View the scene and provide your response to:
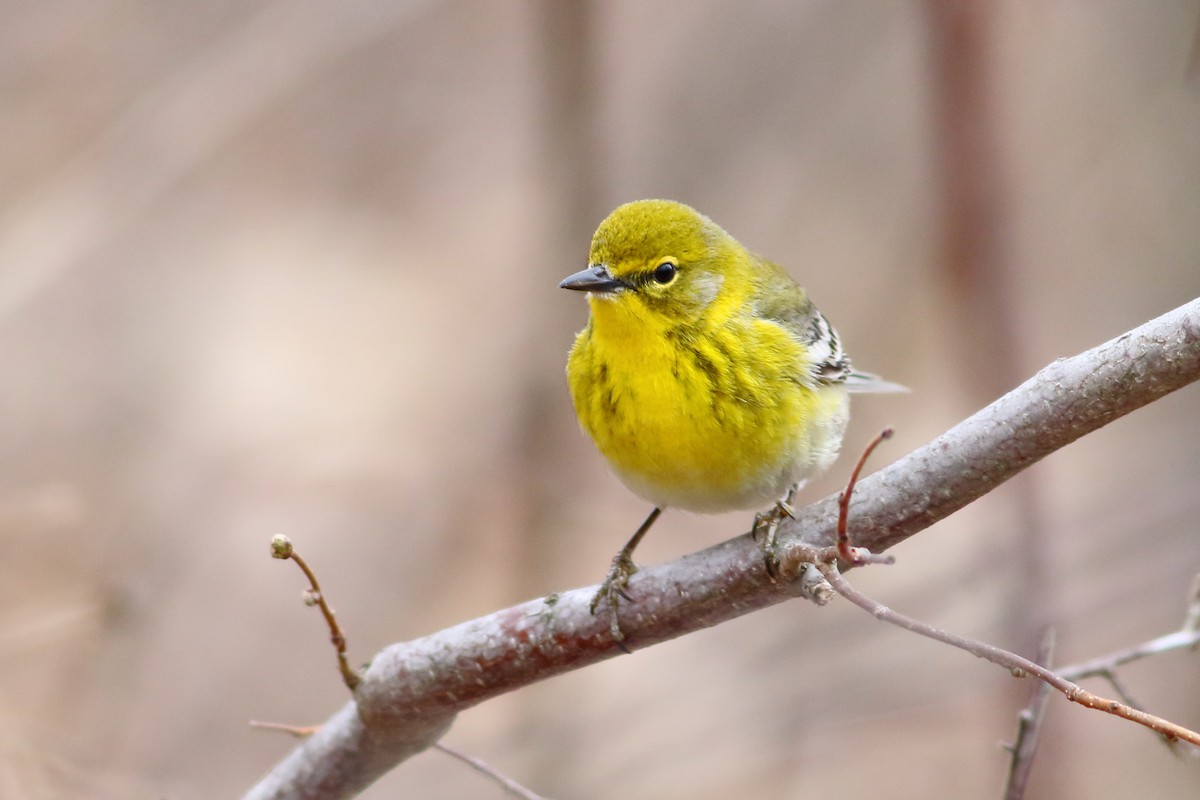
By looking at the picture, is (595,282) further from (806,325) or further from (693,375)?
(806,325)

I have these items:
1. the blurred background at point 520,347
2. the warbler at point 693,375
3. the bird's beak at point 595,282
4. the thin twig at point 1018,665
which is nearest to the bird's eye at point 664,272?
the warbler at point 693,375

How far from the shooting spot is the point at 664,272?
400cm

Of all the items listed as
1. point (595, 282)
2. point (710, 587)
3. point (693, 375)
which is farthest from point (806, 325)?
point (710, 587)

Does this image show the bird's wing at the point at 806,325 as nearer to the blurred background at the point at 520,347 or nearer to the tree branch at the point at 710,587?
the blurred background at the point at 520,347

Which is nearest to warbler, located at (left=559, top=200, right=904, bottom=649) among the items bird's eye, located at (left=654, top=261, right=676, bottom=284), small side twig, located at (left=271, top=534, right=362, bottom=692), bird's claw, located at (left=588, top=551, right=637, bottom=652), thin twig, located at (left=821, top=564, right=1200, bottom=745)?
bird's eye, located at (left=654, top=261, right=676, bottom=284)

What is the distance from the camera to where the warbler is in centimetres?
363

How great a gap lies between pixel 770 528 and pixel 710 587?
0.71ft

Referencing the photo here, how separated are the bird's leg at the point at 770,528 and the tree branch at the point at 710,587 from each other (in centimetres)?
3

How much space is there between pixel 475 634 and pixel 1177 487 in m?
4.06

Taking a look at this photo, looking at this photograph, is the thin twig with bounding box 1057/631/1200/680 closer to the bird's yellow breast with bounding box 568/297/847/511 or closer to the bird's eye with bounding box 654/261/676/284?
the bird's yellow breast with bounding box 568/297/847/511

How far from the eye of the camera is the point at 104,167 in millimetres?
6062

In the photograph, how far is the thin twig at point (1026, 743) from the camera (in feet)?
8.89

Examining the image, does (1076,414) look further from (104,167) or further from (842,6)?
(842,6)

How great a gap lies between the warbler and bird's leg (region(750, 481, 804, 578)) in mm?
25
